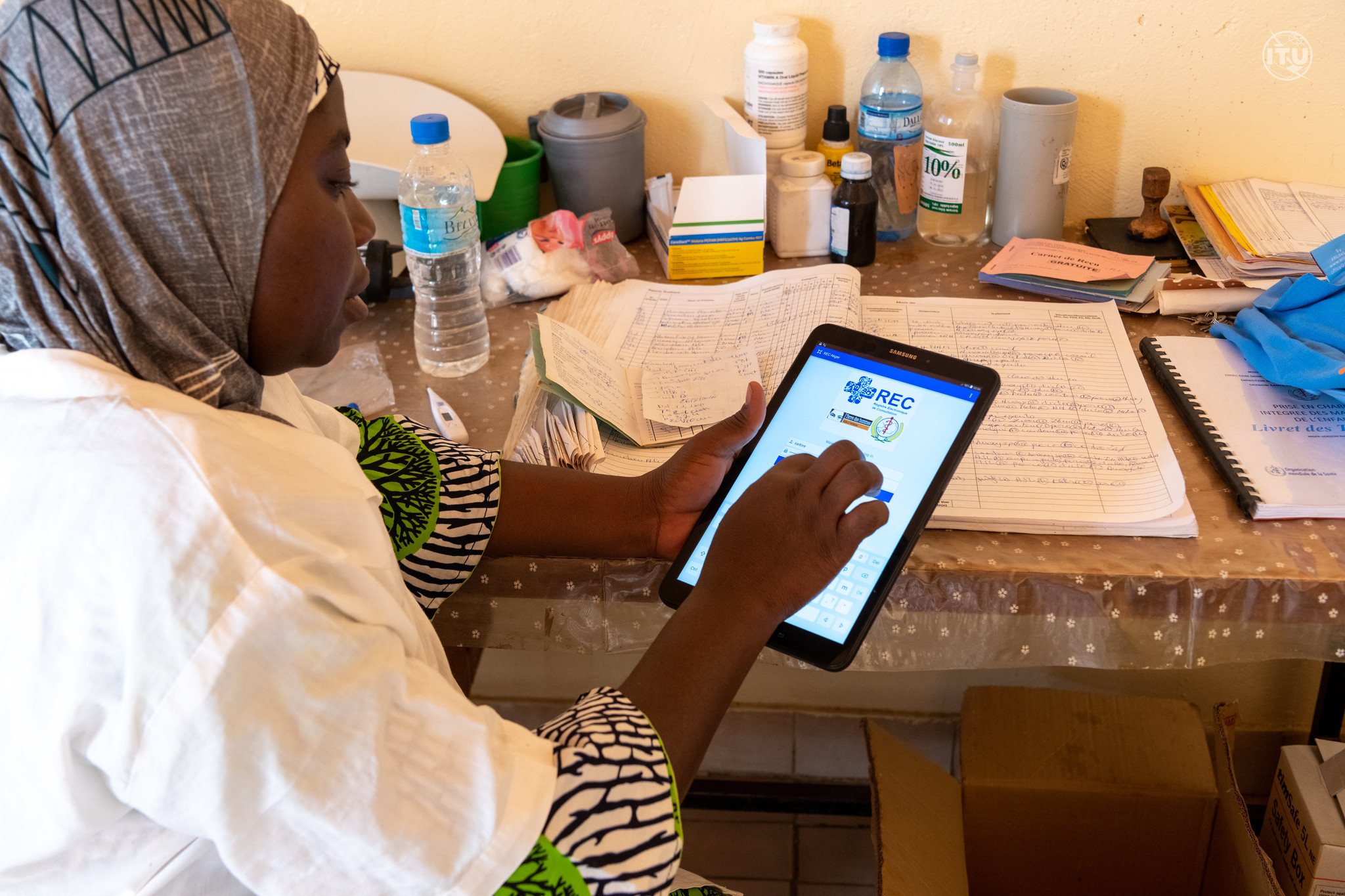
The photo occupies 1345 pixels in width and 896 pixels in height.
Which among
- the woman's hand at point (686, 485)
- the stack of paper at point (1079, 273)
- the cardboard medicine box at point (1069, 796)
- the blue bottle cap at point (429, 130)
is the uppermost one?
the blue bottle cap at point (429, 130)

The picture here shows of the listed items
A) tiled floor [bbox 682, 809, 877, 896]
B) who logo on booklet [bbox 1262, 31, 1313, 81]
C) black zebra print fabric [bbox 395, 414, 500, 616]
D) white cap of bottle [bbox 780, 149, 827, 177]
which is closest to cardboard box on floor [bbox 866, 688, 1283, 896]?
tiled floor [bbox 682, 809, 877, 896]

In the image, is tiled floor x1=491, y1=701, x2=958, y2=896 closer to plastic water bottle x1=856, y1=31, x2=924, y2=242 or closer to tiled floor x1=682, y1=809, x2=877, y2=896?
tiled floor x1=682, y1=809, x2=877, y2=896

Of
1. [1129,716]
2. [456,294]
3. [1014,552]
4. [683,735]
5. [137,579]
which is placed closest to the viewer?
[137,579]

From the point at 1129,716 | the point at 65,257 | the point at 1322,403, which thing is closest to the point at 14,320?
the point at 65,257

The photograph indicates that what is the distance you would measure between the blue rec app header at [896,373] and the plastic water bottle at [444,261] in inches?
15.6

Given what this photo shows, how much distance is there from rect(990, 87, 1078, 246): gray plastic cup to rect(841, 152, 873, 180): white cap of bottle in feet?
0.60

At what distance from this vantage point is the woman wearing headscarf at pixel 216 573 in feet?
1.55

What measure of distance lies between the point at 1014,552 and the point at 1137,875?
24.8 inches

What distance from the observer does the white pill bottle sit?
1.21 m

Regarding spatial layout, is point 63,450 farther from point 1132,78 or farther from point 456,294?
point 1132,78

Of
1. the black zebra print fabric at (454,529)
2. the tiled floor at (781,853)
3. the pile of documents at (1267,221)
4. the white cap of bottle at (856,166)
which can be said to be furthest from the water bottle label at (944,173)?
the tiled floor at (781,853)

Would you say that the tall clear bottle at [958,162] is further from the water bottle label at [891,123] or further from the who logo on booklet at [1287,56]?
the who logo on booklet at [1287,56]

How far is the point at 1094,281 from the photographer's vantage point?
112cm

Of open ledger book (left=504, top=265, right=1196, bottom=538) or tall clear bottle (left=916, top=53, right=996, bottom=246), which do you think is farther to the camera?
tall clear bottle (left=916, top=53, right=996, bottom=246)
